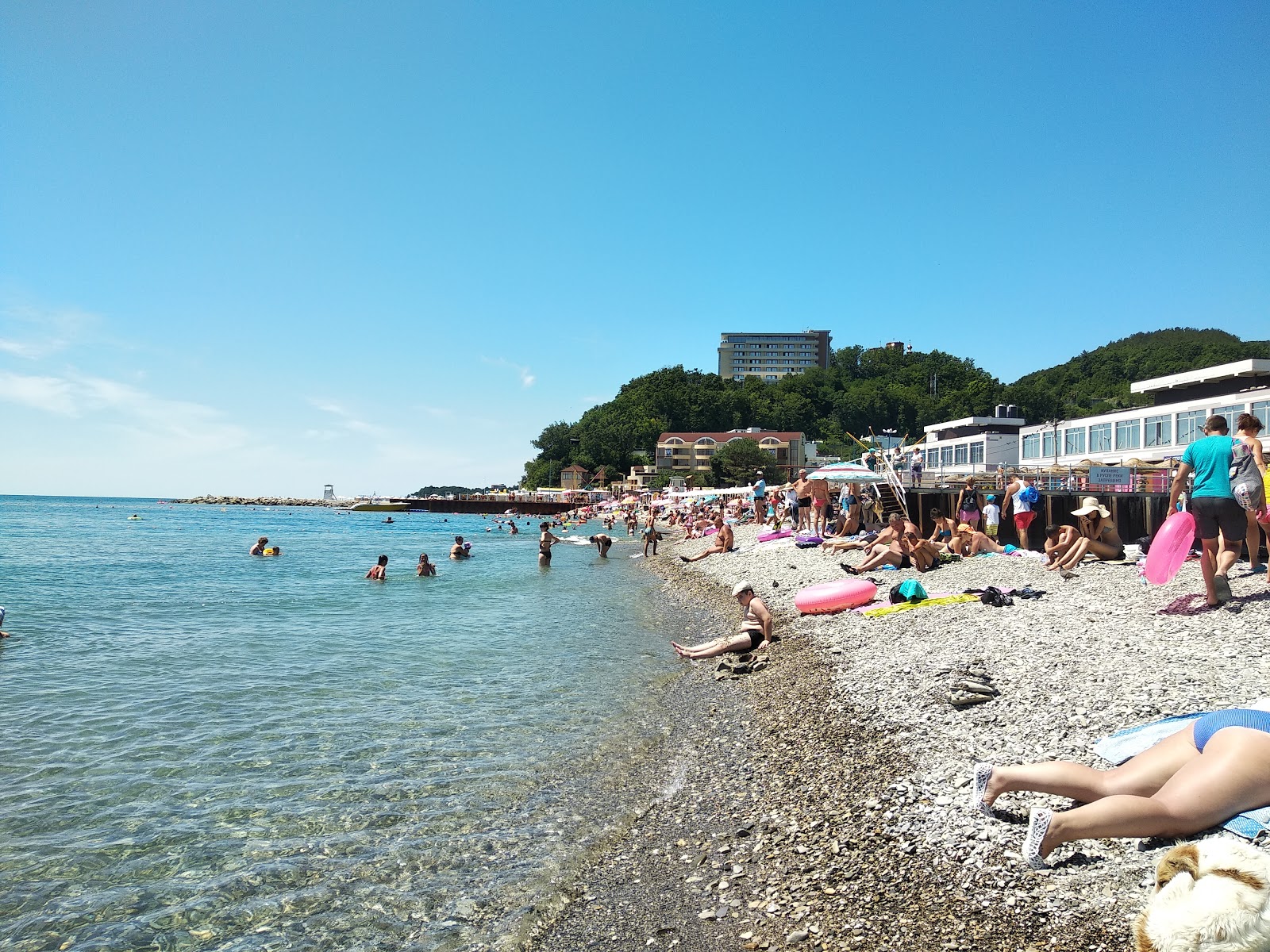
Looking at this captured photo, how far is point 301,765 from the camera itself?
22.6ft

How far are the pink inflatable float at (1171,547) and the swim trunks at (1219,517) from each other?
718 mm

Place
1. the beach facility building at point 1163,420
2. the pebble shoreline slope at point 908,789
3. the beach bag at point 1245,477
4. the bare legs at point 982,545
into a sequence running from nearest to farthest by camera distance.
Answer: the pebble shoreline slope at point 908,789, the beach bag at point 1245,477, the bare legs at point 982,545, the beach facility building at point 1163,420

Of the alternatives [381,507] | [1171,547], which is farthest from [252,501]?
[1171,547]

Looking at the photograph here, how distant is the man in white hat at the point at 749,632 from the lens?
10.8m

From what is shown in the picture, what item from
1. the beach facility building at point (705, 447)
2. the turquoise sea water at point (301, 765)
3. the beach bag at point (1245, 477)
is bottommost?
the turquoise sea water at point (301, 765)

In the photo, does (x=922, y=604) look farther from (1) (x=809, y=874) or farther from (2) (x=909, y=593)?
(1) (x=809, y=874)

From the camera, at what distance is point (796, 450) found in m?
115

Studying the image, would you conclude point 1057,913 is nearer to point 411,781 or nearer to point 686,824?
point 686,824

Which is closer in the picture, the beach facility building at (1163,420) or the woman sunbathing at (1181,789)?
the woman sunbathing at (1181,789)

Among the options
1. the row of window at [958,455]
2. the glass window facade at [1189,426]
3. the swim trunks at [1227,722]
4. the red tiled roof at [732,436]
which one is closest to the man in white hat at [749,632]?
the swim trunks at [1227,722]

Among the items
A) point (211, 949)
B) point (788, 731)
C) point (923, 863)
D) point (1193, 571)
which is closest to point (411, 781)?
point (211, 949)

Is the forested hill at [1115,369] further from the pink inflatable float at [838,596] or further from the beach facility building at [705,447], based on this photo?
the pink inflatable float at [838,596]

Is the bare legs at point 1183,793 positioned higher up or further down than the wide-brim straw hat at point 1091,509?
further down

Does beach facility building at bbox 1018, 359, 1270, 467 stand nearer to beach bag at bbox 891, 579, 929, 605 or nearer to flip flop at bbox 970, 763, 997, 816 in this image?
beach bag at bbox 891, 579, 929, 605
